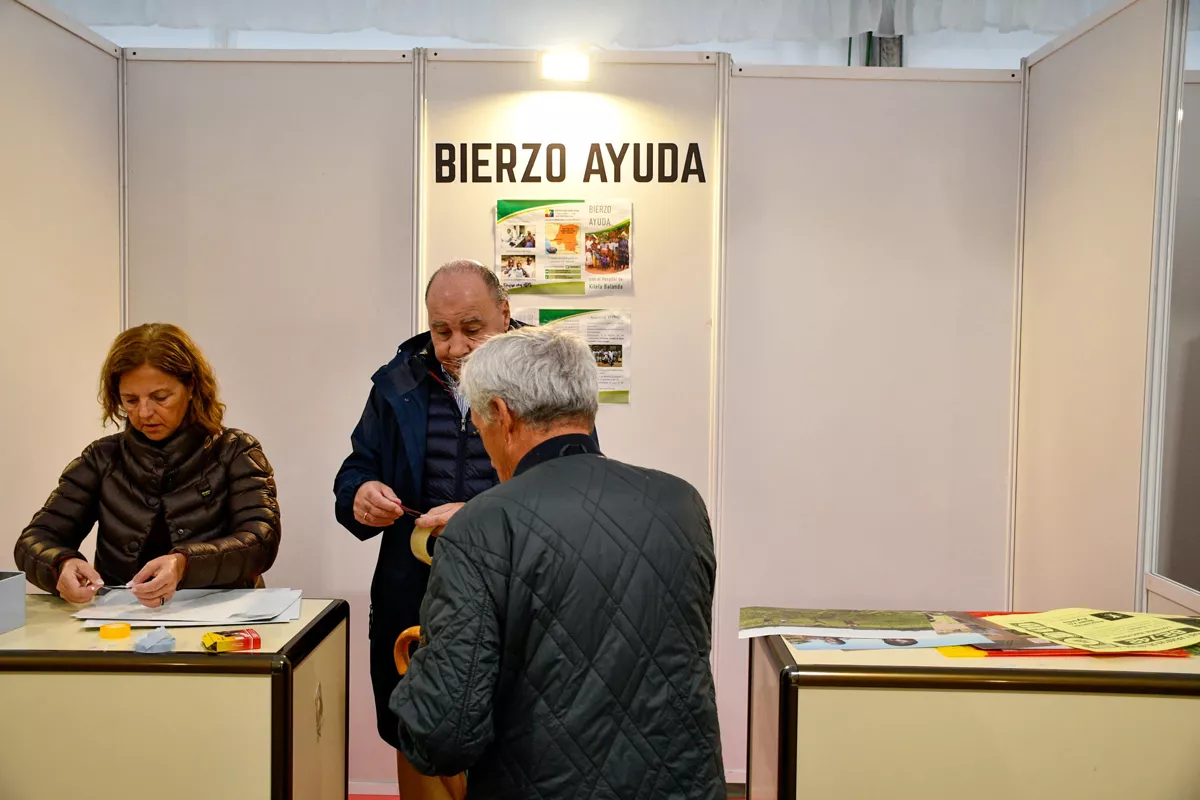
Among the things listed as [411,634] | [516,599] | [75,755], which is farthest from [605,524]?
[75,755]

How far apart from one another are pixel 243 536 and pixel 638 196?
1.84m

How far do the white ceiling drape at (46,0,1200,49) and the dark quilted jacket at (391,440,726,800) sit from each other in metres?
2.71

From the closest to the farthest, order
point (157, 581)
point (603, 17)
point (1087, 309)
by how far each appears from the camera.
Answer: point (157, 581)
point (1087, 309)
point (603, 17)

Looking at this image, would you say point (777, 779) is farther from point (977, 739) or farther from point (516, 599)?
point (516, 599)

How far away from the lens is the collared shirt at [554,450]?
1414mm

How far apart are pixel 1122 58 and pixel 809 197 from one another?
104 cm

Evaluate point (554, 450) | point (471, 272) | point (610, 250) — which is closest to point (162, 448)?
point (471, 272)

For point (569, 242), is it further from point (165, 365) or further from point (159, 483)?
point (159, 483)

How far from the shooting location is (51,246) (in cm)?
288

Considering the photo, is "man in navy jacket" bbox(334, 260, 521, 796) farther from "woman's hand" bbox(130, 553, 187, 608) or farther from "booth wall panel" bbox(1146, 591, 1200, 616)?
"booth wall panel" bbox(1146, 591, 1200, 616)

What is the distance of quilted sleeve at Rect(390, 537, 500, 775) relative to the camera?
1.26m

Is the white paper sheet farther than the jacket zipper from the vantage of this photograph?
No

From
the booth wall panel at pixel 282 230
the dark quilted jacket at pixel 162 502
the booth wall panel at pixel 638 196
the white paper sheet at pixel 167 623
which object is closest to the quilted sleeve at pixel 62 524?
the dark quilted jacket at pixel 162 502

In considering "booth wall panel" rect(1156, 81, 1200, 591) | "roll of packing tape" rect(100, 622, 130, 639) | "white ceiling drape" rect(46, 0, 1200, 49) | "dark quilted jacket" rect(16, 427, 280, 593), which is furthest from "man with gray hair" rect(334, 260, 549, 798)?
"booth wall panel" rect(1156, 81, 1200, 591)
